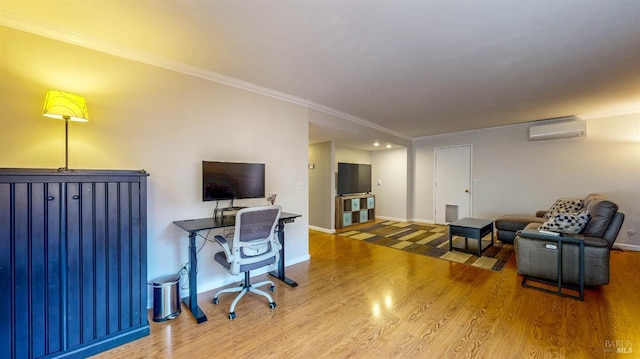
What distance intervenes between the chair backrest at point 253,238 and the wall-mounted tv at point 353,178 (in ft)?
13.9

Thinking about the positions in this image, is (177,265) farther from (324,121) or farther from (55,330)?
(324,121)

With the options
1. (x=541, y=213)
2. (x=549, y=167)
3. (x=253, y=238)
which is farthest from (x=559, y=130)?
(x=253, y=238)

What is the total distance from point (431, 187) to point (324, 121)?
164 inches

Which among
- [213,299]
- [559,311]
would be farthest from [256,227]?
[559,311]

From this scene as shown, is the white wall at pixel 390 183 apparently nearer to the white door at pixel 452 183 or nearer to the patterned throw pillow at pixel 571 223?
the white door at pixel 452 183

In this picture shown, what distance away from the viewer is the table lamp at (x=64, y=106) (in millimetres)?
1871

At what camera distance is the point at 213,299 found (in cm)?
266

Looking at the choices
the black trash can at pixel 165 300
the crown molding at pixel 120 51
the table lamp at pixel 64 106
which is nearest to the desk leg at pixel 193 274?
the black trash can at pixel 165 300

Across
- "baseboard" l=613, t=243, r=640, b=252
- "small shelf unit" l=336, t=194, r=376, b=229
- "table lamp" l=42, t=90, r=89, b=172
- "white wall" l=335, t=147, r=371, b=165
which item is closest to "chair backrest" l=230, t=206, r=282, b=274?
"table lamp" l=42, t=90, r=89, b=172

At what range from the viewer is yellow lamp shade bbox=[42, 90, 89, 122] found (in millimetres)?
1870

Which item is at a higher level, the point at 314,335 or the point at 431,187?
the point at 431,187

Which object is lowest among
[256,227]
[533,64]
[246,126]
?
[256,227]

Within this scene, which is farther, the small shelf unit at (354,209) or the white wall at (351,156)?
the white wall at (351,156)
